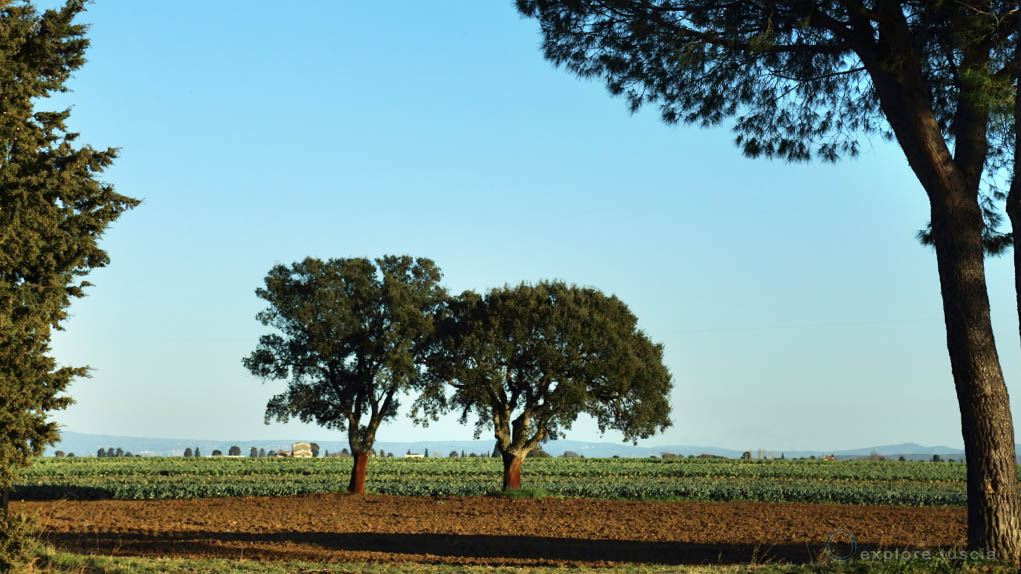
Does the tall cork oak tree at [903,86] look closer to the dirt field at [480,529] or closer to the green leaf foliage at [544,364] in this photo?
the dirt field at [480,529]

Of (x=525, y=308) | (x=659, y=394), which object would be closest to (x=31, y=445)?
(x=525, y=308)

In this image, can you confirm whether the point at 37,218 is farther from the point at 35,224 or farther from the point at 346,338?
the point at 346,338

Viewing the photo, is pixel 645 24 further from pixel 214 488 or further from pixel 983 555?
pixel 214 488

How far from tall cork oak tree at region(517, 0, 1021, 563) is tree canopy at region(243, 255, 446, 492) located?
16.4m

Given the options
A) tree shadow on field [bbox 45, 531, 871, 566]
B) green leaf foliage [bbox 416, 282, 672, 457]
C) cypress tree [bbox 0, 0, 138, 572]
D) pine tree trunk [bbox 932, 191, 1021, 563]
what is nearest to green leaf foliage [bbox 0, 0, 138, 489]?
cypress tree [bbox 0, 0, 138, 572]

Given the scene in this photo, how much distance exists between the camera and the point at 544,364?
2931 cm

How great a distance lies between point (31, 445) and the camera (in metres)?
12.3

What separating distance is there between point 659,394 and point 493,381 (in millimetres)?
6342

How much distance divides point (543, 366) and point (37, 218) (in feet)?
62.5

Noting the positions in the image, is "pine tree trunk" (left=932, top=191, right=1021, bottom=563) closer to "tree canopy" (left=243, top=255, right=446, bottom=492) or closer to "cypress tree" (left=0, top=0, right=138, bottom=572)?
"cypress tree" (left=0, top=0, right=138, bottom=572)

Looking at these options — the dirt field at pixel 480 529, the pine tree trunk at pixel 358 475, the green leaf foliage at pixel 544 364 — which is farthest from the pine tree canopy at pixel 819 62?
the pine tree trunk at pixel 358 475

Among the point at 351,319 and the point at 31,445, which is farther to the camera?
the point at 351,319

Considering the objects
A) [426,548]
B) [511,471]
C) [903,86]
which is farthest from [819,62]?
[511,471]

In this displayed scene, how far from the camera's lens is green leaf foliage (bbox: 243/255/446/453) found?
98.3 feet
